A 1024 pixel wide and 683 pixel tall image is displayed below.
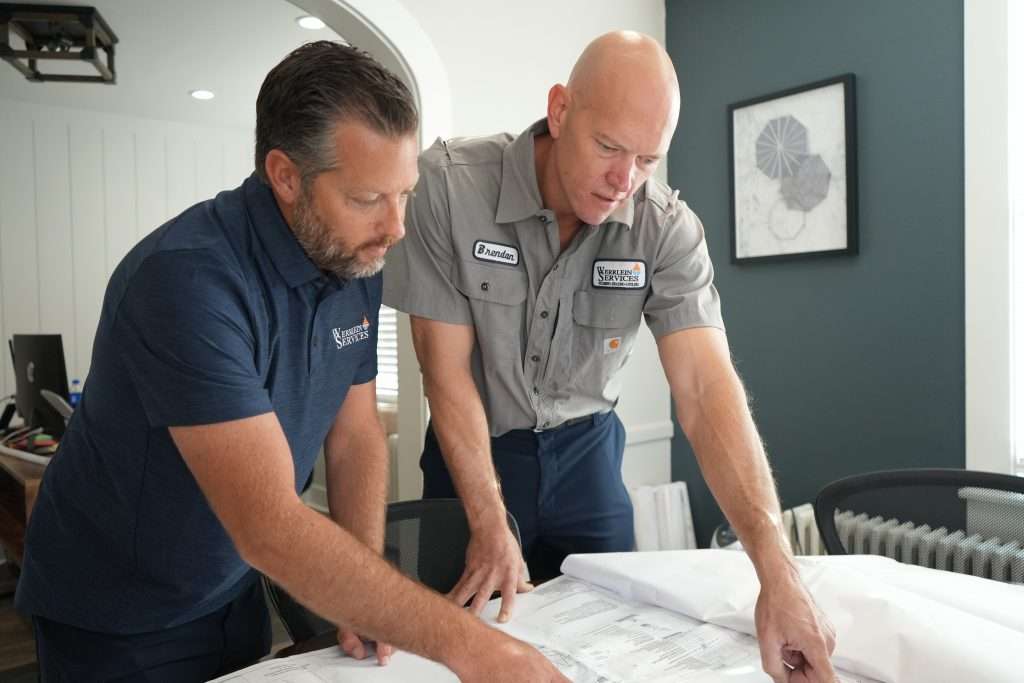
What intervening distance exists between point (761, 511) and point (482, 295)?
0.66 meters

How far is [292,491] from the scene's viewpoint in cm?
93

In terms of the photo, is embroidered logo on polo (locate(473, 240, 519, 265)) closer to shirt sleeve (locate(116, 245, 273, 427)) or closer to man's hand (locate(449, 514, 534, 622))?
man's hand (locate(449, 514, 534, 622))

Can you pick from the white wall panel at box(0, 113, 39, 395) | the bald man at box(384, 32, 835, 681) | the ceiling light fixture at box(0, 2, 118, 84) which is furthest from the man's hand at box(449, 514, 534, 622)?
the white wall panel at box(0, 113, 39, 395)

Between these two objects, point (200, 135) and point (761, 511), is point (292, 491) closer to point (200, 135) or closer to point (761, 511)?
point (761, 511)

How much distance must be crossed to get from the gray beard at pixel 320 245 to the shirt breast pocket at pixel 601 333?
636 mm

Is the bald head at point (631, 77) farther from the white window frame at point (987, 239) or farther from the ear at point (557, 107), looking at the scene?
the white window frame at point (987, 239)

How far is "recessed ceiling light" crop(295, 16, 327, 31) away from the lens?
161 inches

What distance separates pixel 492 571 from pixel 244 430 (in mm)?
548

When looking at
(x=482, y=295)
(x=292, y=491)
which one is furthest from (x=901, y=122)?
(x=292, y=491)

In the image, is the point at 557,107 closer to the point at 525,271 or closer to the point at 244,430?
the point at 525,271

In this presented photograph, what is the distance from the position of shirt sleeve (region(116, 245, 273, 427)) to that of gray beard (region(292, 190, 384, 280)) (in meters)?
0.13

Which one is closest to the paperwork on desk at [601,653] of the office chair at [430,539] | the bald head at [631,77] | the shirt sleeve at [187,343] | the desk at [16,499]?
the office chair at [430,539]

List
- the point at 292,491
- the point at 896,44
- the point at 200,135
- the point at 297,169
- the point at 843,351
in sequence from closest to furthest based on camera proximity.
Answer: the point at 292,491 → the point at 297,169 → the point at 896,44 → the point at 843,351 → the point at 200,135

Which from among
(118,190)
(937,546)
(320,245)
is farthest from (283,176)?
(118,190)
